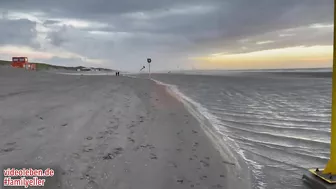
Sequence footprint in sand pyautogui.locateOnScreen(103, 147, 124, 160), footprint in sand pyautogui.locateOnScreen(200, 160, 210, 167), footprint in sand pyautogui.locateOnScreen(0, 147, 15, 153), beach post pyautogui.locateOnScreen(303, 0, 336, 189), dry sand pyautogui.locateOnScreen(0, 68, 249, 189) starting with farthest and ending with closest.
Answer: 1. footprint in sand pyautogui.locateOnScreen(200, 160, 210, 167)
2. footprint in sand pyautogui.locateOnScreen(103, 147, 124, 160)
3. footprint in sand pyautogui.locateOnScreen(0, 147, 15, 153)
4. dry sand pyautogui.locateOnScreen(0, 68, 249, 189)
5. beach post pyautogui.locateOnScreen(303, 0, 336, 189)

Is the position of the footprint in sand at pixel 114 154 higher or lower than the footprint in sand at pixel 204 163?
higher

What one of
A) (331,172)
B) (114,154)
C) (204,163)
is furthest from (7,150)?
(331,172)

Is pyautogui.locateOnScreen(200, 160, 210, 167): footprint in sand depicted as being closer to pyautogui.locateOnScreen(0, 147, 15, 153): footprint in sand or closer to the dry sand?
the dry sand

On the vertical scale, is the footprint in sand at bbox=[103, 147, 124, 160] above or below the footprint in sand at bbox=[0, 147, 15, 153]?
below

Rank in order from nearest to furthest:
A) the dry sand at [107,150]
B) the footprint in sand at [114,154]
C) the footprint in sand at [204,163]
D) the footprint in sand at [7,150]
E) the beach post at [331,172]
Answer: the beach post at [331,172] < the dry sand at [107,150] < the footprint in sand at [7,150] < the footprint in sand at [114,154] < the footprint in sand at [204,163]

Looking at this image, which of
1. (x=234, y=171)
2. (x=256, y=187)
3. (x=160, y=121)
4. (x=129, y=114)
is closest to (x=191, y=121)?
(x=160, y=121)

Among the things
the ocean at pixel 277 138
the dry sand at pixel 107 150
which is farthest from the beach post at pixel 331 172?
the dry sand at pixel 107 150

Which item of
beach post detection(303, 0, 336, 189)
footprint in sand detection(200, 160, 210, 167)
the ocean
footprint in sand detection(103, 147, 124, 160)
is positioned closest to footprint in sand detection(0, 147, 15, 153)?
footprint in sand detection(103, 147, 124, 160)

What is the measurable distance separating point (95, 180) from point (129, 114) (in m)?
4.65

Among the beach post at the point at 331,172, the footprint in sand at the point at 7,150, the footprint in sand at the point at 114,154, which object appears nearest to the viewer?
the beach post at the point at 331,172

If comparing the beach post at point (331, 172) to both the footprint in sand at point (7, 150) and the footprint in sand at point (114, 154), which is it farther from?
the footprint in sand at point (7, 150)

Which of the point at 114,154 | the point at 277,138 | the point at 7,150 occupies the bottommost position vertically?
the point at 277,138

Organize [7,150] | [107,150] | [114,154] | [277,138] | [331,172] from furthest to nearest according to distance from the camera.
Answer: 1. [277,138]
2. [107,150]
3. [114,154]
4. [7,150]
5. [331,172]

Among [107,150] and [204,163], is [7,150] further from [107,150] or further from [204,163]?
[204,163]
